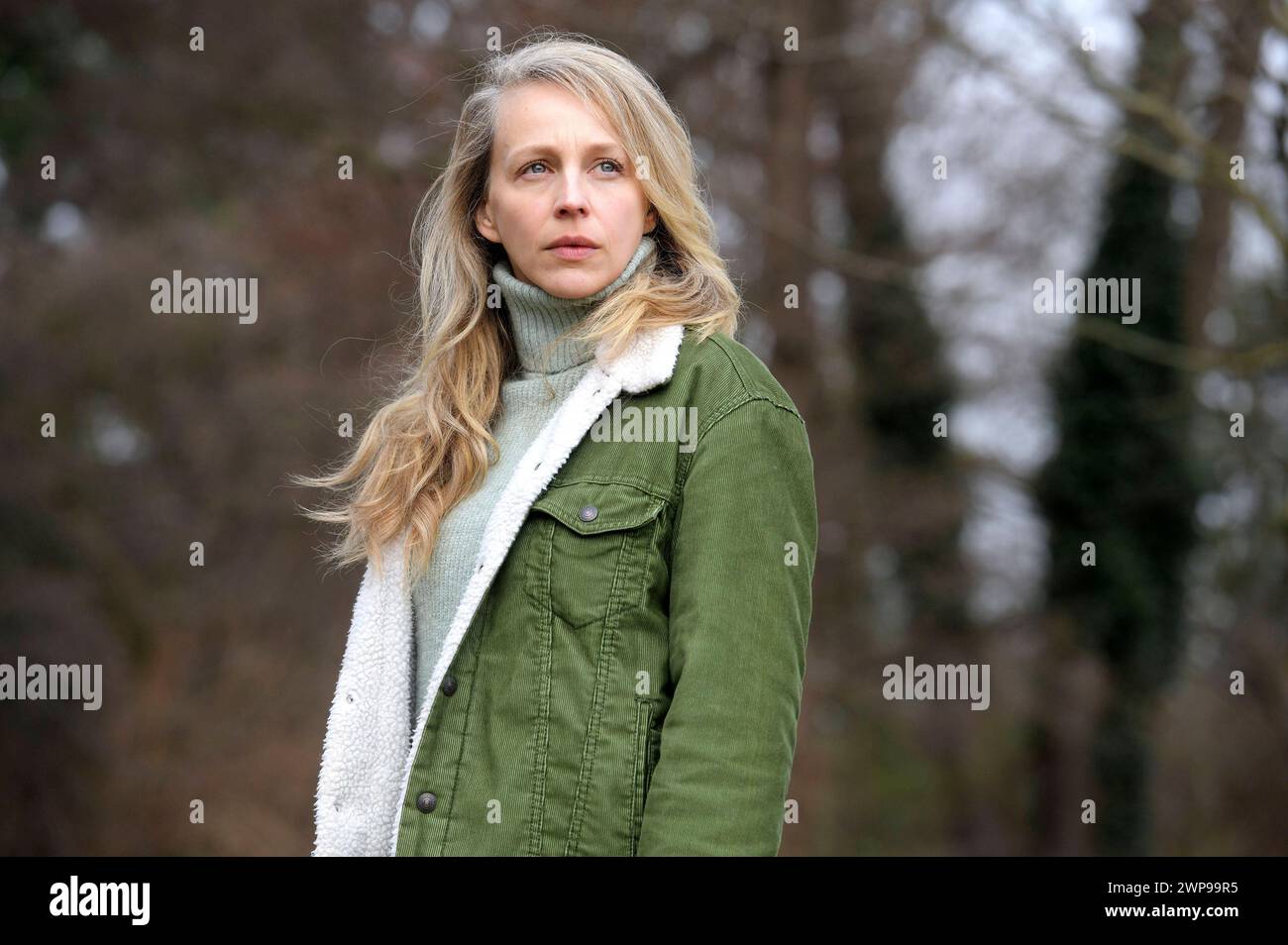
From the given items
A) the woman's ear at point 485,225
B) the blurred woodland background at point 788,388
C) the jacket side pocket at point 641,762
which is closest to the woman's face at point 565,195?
the woman's ear at point 485,225

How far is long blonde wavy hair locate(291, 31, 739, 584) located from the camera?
255 cm

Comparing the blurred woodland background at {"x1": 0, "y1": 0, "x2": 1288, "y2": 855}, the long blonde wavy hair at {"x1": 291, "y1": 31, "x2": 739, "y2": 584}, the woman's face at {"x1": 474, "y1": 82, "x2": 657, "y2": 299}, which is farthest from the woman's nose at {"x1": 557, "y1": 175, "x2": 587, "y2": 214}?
the blurred woodland background at {"x1": 0, "y1": 0, "x2": 1288, "y2": 855}

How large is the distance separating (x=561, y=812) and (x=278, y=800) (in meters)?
10.0

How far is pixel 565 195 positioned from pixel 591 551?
0.62 metres

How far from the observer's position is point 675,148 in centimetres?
265

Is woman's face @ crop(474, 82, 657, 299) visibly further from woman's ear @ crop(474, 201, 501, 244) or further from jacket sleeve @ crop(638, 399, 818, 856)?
jacket sleeve @ crop(638, 399, 818, 856)

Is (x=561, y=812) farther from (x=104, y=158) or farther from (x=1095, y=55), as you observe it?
(x=104, y=158)

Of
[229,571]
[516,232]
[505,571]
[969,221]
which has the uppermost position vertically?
[969,221]

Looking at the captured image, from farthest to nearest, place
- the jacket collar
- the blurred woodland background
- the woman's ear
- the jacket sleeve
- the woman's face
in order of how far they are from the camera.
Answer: the blurred woodland background, the woman's ear, the woman's face, the jacket collar, the jacket sleeve

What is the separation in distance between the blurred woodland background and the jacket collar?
7880mm

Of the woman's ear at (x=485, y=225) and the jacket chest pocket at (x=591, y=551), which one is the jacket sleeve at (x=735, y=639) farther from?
the woman's ear at (x=485, y=225)

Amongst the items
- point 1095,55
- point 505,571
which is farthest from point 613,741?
point 1095,55
